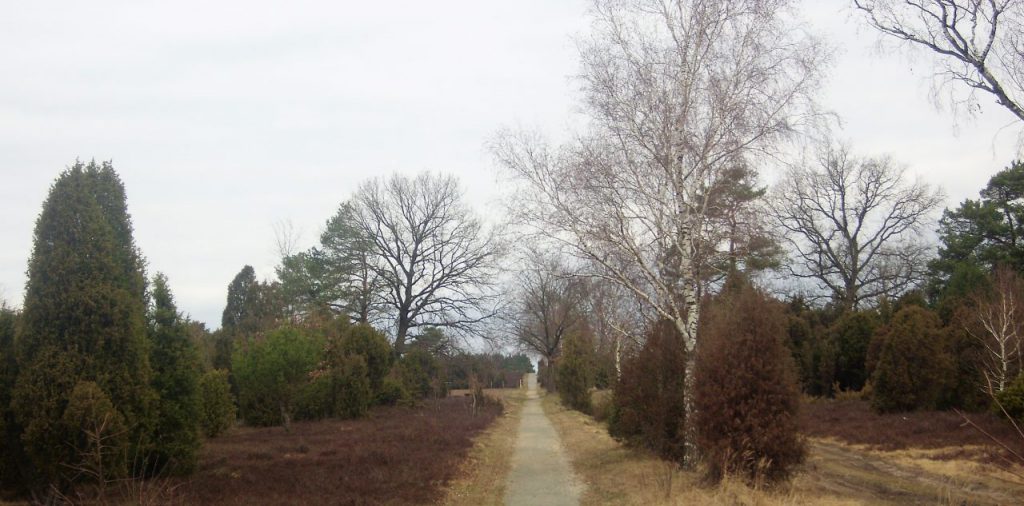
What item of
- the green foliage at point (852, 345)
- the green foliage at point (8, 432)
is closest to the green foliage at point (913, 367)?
the green foliage at point (852, 345)

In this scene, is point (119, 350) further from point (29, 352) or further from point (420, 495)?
point (420, 495)

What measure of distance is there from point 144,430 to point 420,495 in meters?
4.27

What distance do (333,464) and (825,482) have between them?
9.37 meters

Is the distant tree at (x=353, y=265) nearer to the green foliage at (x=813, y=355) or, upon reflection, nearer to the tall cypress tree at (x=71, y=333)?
the green foliage at (x=813, y=355)

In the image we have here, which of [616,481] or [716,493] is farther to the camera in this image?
[616,481]

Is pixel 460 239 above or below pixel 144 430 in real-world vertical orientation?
above

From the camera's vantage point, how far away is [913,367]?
989 inches

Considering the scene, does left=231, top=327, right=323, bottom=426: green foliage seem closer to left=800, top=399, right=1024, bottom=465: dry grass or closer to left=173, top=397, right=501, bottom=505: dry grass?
left=173, top=397, right=501, bottom=505: dry grass

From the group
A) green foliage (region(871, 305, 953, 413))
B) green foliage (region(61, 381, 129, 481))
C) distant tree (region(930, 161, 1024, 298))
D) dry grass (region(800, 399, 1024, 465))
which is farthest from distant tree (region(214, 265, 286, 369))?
distant tree (region(930, 161, 1024, 298))

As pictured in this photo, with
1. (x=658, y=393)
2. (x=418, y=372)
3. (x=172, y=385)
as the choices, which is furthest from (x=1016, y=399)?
(x=418, y=372)

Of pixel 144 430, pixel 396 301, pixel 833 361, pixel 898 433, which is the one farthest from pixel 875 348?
pixel 144 430

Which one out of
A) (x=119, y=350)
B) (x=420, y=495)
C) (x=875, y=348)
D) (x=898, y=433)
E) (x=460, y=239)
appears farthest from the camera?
(x=460, y=239)

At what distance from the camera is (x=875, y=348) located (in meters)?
29.7

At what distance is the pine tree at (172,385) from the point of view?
12.4 m
